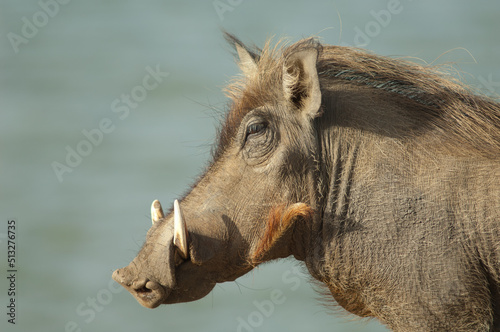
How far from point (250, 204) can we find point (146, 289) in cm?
71

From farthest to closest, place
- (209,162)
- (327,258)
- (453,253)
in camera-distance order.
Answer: (209,162) < (327,258) < (453,253)

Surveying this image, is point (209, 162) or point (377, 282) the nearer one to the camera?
point (377, 282)

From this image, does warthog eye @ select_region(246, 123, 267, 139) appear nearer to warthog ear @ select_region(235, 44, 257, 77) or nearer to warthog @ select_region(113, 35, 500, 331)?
warthog @ select_region(113, 35, 500, 331)

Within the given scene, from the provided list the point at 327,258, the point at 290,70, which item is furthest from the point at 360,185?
the point at 290,70

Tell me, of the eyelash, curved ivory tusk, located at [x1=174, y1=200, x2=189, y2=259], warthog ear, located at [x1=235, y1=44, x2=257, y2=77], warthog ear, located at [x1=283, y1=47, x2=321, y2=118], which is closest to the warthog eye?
the eyelash

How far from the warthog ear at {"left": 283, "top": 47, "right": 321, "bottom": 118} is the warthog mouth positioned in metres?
1.23

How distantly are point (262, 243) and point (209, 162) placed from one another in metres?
0.60

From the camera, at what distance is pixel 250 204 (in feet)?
13.6

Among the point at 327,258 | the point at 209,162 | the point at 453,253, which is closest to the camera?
the point at 453,253

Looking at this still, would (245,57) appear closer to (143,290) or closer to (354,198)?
(354,198)

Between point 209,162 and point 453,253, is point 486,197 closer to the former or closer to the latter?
point 453,253

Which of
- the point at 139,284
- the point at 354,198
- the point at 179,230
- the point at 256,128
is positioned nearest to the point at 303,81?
the point at 256,128

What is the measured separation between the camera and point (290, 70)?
13.9 feet

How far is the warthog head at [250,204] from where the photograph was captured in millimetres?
4008
